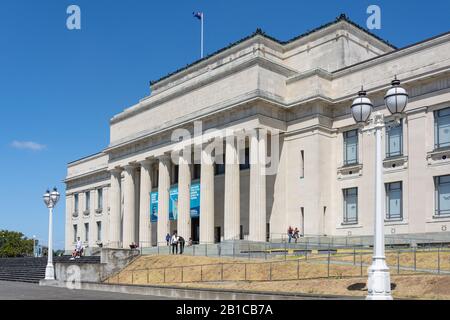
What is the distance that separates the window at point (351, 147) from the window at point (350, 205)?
228cm

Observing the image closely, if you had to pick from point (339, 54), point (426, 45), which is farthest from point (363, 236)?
point (339, 54)

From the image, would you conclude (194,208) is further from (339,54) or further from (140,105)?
(339,54)

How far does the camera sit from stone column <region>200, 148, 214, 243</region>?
174 feet

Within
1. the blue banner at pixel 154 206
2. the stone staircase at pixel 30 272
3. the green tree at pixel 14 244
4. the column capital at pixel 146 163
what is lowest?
the green tree at pixel 14 244

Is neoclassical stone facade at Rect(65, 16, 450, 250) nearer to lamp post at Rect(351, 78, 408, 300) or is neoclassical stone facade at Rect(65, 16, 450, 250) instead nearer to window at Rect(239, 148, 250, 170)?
window at Rect(239, 148, 250, 170)

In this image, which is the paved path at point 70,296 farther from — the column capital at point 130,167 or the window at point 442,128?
the column capital at point 130,167

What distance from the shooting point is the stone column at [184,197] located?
183ft

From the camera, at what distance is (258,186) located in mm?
49219

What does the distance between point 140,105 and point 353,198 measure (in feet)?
85.7

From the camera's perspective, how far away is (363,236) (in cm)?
4569

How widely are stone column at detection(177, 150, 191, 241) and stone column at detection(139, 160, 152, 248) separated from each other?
7.06 m

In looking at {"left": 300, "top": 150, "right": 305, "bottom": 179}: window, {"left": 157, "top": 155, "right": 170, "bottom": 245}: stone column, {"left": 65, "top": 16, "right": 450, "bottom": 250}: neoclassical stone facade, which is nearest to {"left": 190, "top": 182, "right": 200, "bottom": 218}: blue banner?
{"left": 65, "top": 16, "right": 450, "bottom": 250}: neoclassical stone facade

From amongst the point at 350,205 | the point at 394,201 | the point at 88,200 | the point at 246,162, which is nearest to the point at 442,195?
the point at 394,201

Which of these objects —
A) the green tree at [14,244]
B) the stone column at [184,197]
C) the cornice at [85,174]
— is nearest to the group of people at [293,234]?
the stone column at [184,197]
